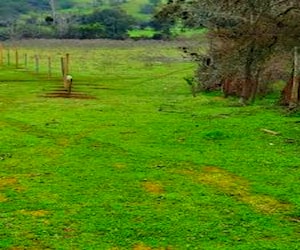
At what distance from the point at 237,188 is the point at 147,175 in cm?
288

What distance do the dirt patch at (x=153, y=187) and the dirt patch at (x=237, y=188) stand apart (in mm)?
1381

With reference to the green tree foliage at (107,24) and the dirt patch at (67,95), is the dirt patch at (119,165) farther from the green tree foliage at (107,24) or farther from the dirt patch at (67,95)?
the green tree foliage at (107,24)

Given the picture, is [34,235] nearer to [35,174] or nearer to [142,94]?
[35,174]

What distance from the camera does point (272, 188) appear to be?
58.5 ft

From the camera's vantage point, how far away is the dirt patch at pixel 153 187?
57.5 feet

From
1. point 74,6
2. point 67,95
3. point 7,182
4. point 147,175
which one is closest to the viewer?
point 7,182

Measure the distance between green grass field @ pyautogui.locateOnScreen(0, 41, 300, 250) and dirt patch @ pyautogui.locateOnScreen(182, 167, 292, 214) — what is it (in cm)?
3

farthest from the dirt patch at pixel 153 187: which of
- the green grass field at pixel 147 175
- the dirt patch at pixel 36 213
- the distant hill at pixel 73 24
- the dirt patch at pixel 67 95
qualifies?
the distant hill at pixel 73 24

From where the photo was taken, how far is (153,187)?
17906 mm

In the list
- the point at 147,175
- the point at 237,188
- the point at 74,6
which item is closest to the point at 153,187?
the point at 147,175

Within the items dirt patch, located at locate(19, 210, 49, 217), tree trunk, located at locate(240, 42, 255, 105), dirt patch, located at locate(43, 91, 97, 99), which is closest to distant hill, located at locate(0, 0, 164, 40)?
dirt patch, located at locate(43, 91, 97, 99)

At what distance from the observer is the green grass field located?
46.8ft

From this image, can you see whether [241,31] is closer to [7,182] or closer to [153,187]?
[153,187]

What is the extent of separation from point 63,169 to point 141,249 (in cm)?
719
